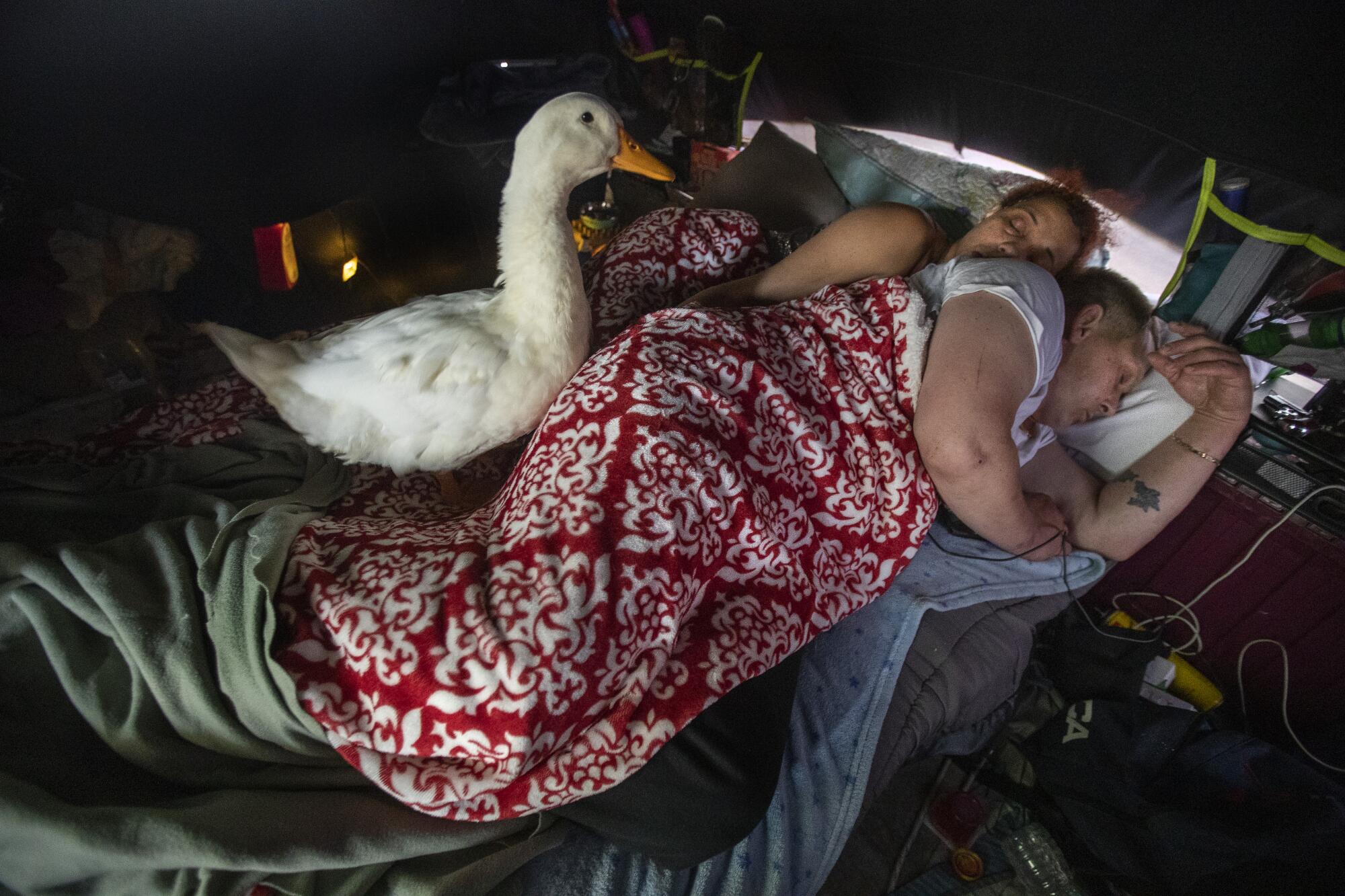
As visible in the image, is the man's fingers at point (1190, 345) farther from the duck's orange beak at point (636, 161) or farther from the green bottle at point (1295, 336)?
the duck's orange beak at point (636, 161)

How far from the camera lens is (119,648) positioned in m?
0.57

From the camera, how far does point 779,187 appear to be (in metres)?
1.60

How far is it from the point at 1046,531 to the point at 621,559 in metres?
0.86

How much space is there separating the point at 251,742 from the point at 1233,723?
5.65ft

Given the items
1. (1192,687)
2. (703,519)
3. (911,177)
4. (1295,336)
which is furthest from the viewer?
(911,177)

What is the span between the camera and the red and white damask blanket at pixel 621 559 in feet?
1.82

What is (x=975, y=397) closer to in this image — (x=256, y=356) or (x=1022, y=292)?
(x=1022, y=292)

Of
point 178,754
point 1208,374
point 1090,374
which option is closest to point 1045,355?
point 1090,374

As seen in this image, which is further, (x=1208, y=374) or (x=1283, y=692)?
(x=1283, y=692)

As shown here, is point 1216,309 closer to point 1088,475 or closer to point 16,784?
point 1088,475

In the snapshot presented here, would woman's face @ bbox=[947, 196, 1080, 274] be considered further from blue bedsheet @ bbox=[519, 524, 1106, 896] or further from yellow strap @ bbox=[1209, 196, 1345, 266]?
blue bedsheet @ bbox=[519, 524, 1106, 896]

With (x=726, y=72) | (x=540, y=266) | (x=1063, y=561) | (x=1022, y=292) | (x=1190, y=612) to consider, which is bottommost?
(x=1190, y=612)

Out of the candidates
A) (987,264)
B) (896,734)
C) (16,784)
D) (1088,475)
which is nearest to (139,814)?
(16,784)

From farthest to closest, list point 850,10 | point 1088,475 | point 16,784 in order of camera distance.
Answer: point 850,10
point 1088,475
point 16,784
